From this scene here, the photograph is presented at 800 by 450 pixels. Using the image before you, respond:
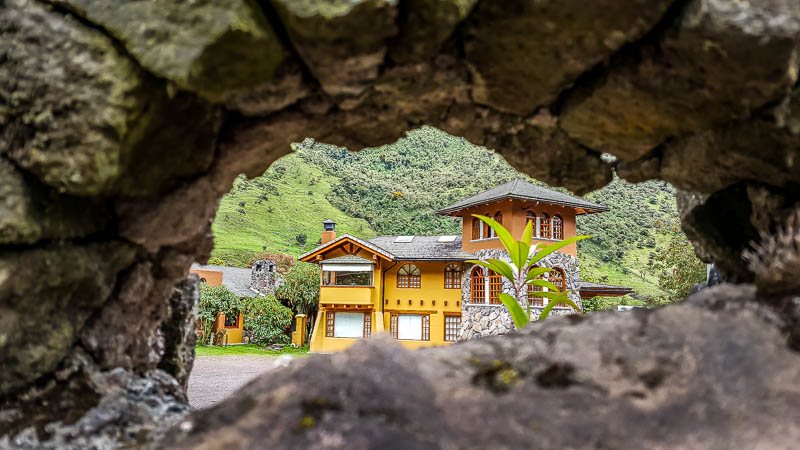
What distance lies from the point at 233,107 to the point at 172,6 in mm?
692

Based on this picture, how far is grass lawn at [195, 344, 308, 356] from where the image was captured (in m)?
20.7

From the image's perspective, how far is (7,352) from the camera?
2730 millimetres

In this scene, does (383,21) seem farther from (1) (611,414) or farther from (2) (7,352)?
(2) (7,352)

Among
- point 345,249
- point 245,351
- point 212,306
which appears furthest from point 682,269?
point 212,306

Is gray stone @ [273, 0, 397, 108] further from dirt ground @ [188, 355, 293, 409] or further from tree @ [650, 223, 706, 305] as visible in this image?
tree @ [650, 223, 706, 305]

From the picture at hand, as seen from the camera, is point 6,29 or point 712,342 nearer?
point 712,342

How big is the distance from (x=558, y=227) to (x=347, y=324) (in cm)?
1013

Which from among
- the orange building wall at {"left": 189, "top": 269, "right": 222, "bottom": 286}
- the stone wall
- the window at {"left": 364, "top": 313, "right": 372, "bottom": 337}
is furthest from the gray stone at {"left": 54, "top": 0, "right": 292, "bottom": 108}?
the stone wall

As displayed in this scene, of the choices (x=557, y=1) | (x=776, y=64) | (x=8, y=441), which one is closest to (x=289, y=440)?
(x=8, y=441)

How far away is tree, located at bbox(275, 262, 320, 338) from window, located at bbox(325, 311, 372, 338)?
13.6 feet

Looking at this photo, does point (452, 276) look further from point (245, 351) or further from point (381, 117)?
point (381, 117)

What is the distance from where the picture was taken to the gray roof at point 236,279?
29.7 metres

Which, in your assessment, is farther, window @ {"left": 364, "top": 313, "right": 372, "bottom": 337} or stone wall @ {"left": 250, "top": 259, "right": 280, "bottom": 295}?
stone wall @ {"left": 250, "top": 259, "right": 280, "bottom": 295}

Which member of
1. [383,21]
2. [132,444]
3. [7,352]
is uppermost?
[383,21]
